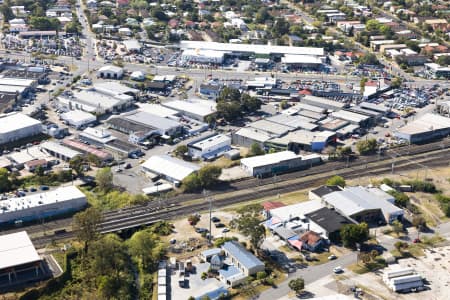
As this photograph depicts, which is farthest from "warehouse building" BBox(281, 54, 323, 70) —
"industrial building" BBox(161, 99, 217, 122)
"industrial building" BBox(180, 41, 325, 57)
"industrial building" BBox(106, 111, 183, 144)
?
"industrial building" BBox(106, 111, 183, 144)

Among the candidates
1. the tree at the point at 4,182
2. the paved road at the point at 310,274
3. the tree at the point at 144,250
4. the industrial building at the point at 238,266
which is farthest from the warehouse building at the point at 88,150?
the paved road at the point at 310,274

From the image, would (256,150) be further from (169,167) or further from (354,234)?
(354,234)

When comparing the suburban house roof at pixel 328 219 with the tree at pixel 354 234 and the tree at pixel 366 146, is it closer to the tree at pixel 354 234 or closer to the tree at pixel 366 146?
the tree at pixel 354 234

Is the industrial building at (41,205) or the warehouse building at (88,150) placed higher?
the warehouse building at (88,150)

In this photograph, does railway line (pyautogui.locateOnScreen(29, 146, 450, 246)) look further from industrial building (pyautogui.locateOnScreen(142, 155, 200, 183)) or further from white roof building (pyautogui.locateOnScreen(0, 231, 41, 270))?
industrial building (pyautogui.locateOnScreen(142, 155, 200, 183))

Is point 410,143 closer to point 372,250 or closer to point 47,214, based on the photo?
point 372,250
